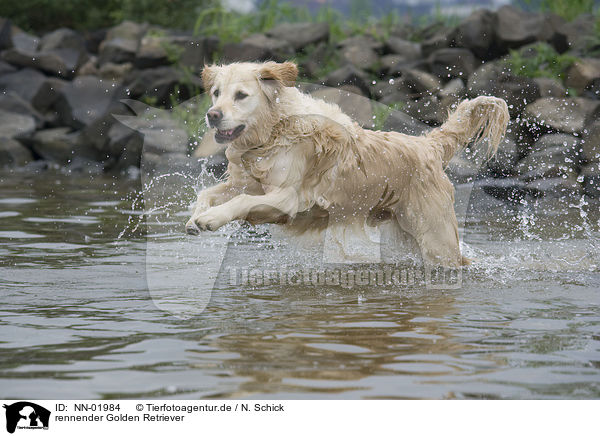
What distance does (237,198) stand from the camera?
18.0ft

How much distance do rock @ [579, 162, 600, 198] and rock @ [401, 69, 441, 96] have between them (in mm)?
2966

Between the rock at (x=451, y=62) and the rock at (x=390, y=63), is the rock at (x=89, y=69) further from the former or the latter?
the rock at (x=451, y=62)

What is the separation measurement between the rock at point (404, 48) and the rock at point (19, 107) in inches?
263

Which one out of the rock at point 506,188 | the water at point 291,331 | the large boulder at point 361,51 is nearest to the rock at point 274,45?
the large boulder at point 361,51

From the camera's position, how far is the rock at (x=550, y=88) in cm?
1226

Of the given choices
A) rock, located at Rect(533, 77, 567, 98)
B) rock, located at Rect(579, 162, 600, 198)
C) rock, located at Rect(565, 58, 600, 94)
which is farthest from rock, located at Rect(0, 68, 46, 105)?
rock, located at Rect(579, 162, 600, 198)

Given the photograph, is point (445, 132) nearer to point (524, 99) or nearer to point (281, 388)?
point (281, 388)

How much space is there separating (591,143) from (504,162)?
117 centimetres

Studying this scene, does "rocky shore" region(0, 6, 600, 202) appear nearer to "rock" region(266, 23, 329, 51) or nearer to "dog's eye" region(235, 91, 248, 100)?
"rock" region(266, 23, 329, 51)

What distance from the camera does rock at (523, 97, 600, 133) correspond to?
11.5 m

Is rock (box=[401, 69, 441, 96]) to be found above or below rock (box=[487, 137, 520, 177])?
above
